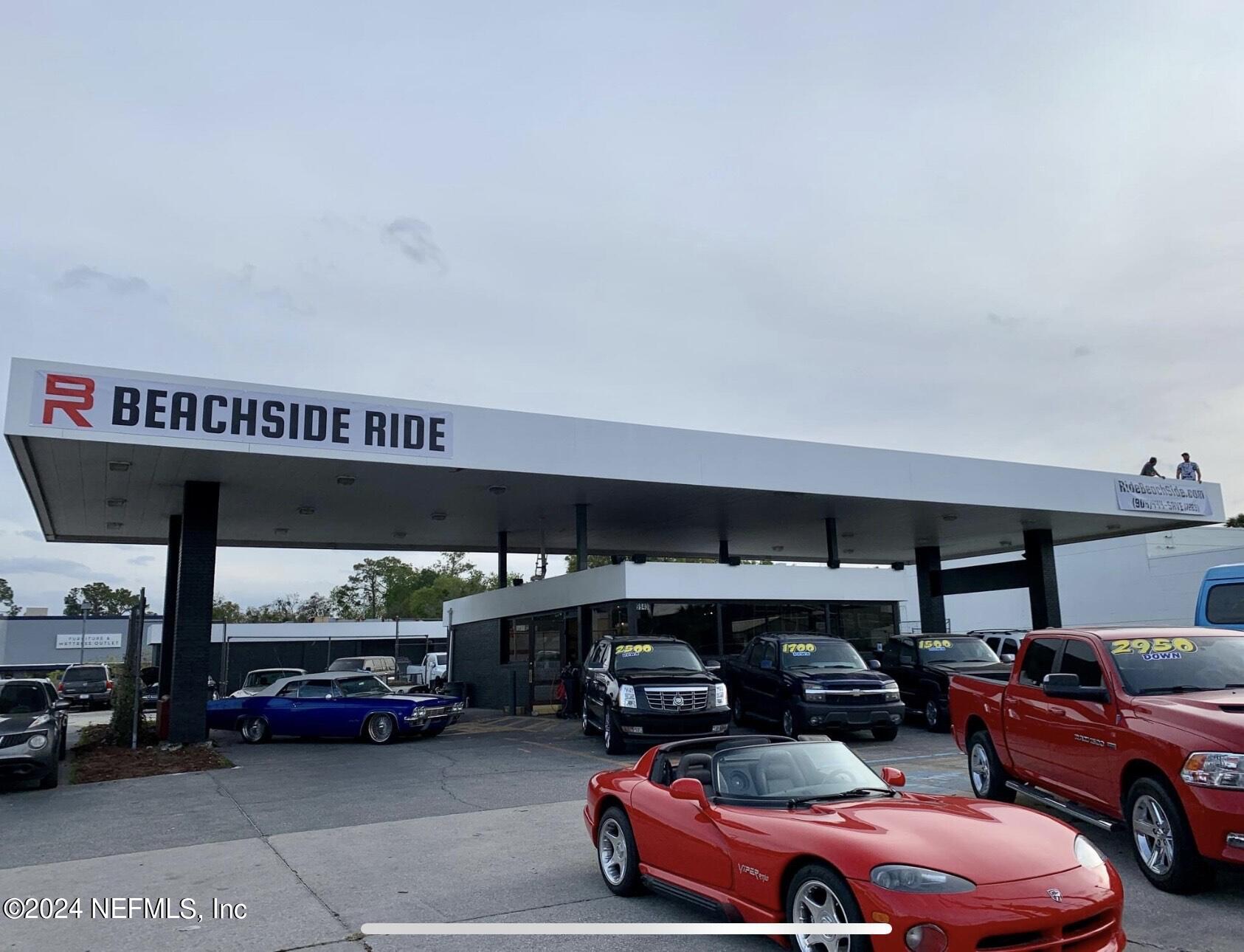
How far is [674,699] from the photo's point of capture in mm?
15977

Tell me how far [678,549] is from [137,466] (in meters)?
21.3

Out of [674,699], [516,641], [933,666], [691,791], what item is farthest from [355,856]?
[516,641]

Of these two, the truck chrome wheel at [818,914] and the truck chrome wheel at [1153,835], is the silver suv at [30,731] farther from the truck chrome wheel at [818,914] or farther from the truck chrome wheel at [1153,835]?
the truck chrome wheel at [1153,835]

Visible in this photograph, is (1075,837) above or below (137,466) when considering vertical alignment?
below

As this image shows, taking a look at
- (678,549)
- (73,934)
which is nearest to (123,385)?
(73,934)

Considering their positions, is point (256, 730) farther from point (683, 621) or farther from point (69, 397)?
point (683, 621)

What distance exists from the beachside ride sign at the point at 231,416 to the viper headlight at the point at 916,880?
535 inches

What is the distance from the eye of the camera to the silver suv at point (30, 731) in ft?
42.8

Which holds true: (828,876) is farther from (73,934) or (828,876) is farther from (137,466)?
(137,466)

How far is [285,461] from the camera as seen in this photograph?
17500 millimetres

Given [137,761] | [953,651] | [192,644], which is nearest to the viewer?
[137,761]

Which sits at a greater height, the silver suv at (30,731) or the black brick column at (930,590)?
the black brick column at (930,590)

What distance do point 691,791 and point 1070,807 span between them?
148 inches

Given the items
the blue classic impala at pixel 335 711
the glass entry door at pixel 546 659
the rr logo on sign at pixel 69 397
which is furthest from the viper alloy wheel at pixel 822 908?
the glass entry door at pixel 546 659
